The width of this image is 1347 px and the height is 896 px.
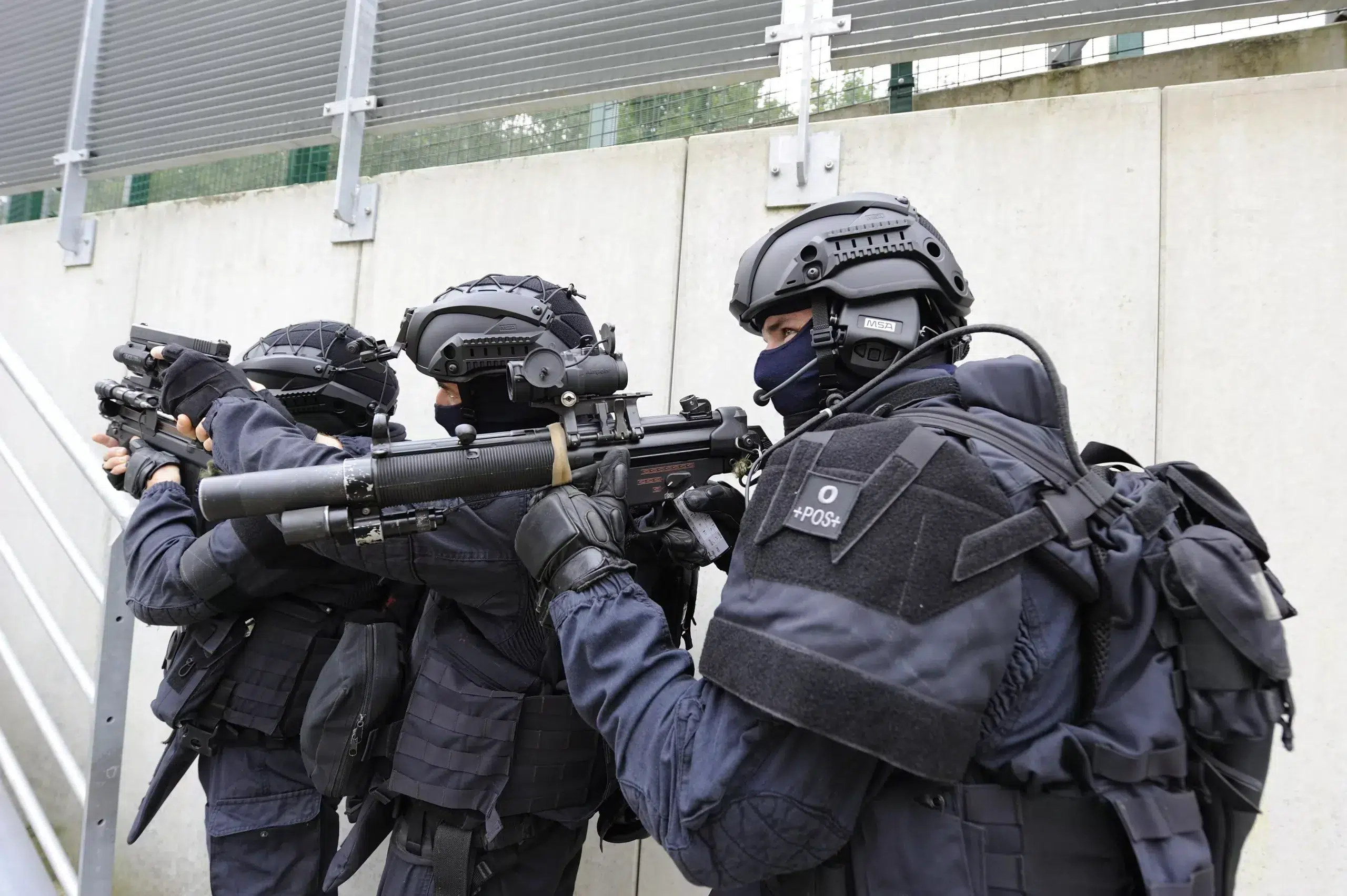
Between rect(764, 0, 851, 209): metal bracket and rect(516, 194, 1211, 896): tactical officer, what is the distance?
170 centimetres

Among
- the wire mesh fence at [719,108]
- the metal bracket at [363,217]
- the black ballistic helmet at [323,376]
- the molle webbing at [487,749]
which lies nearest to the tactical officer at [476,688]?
the molle webbing at [487,749]

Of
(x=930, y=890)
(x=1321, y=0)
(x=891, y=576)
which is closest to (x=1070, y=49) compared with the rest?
(x=1321, y=0)

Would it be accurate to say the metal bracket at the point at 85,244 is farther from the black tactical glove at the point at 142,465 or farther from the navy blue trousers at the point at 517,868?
the navy blue trousers at the point at 517,868

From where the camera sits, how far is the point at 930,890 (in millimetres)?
1084

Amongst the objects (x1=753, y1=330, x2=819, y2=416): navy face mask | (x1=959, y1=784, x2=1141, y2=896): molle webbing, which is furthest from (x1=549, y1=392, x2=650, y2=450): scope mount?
(x1=959, y1=784, x2=1141, y2=896): molle webbing

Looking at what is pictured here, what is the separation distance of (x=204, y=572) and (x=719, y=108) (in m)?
2.44

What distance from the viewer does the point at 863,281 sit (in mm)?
1422

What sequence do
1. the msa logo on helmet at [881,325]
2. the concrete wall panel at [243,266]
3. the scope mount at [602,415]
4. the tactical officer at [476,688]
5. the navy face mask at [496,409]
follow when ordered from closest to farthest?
the msa logo on helmet at [881,325], the scope mount at [602,415], the tactical officer at [476,688], the navy face mask at [496,409], the concrete wall panel at [243,266]

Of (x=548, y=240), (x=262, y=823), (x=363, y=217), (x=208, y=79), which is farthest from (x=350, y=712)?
(x=208, y=79)

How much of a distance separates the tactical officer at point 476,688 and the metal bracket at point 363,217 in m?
1.78

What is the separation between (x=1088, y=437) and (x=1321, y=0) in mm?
1485

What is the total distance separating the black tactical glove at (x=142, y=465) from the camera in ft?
8.31

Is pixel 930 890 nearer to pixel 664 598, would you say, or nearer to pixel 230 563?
pixel 664 598

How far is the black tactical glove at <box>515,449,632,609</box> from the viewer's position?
1.44m
